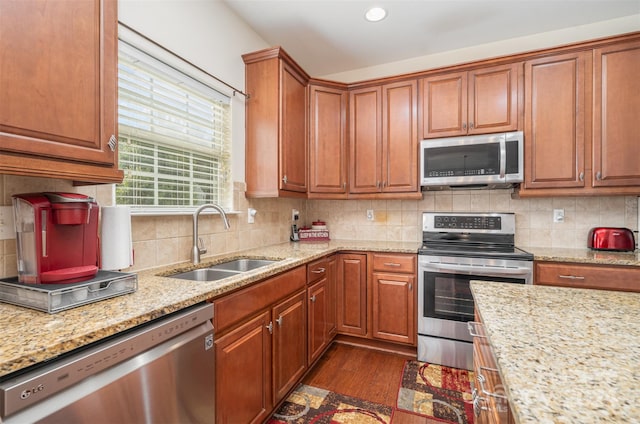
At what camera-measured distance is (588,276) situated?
83.0 inches

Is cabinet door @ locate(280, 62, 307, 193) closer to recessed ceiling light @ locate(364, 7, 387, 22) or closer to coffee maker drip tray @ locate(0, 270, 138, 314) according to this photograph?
recessed ceiling light @ locate(364, 7, 387, 22)

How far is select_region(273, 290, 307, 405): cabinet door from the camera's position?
1791mm

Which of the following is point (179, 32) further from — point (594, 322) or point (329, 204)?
point (594, 322)

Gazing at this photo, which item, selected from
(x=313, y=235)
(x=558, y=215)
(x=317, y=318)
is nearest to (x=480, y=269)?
(x=558, y=215)

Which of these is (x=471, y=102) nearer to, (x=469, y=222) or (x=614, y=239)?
(x=469, y=222)

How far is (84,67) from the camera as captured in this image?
1.10m

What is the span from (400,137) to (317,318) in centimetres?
176

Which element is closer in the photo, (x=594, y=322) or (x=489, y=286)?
(x=594, y=322)

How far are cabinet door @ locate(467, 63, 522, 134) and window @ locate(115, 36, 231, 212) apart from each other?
6.63ft

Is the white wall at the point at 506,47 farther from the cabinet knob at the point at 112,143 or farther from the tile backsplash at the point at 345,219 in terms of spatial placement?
the cabinet knob at the point at 112,143

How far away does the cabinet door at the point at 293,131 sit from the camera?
2500 mm

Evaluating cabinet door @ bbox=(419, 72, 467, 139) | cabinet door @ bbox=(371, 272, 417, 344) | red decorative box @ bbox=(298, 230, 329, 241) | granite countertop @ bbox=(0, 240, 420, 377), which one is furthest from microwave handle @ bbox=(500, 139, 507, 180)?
granite countertop @ bbox=(0, 240, 420, 377)

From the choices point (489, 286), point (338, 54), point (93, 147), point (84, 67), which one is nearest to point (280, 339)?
point (489, 286)

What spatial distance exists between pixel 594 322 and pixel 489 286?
16.8 inches
